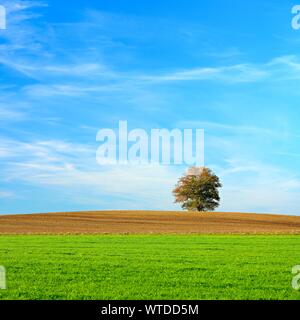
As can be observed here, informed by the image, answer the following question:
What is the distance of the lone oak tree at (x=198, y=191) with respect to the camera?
107m

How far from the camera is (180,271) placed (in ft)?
80.8

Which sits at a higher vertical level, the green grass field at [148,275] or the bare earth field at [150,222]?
the bare earth field at [150,222]

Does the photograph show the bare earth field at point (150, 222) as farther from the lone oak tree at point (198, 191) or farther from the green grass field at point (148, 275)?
the green grass field at point (148, 275)

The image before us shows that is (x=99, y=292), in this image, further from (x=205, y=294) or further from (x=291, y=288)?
(x=291, y=288)

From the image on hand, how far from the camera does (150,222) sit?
8344cm

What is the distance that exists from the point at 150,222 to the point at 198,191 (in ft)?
84.6

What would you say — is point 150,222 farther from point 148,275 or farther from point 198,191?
point 148,275

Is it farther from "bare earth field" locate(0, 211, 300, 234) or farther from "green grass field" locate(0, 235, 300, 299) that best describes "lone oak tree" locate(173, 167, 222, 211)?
"green grass field" locate(0, 235, 300, 299)

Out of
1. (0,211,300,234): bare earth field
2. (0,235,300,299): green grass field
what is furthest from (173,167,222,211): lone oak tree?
(0,235,300,299): green grass field

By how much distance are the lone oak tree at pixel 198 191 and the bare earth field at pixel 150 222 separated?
26.9ft

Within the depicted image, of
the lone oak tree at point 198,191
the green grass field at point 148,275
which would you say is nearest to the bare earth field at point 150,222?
the lone oak tree at point 198,191

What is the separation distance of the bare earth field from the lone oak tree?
8.19 m

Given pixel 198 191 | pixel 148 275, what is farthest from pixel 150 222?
pixel 148 275

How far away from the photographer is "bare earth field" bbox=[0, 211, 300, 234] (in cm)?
7269
